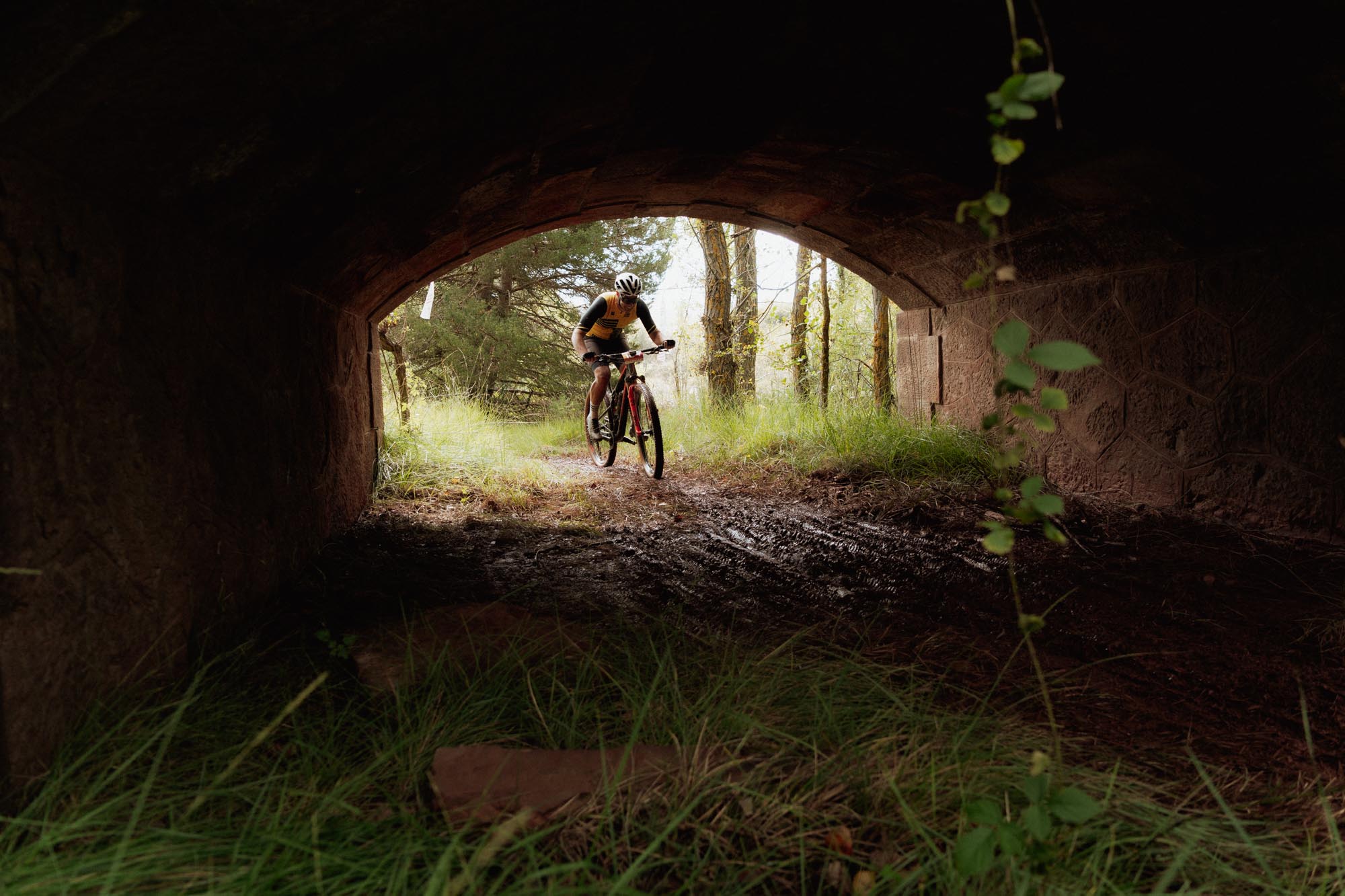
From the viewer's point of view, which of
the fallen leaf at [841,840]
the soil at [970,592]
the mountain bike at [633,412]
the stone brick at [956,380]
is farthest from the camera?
the mountain bike at [633,412]

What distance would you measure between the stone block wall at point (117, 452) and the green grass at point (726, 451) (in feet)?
7.66

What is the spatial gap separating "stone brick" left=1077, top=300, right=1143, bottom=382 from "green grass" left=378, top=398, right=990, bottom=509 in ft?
2.98

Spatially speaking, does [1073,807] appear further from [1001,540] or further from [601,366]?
[601,366]

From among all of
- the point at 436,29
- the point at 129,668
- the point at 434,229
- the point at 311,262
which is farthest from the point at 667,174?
the point at 129,668

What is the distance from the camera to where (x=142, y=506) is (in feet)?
5.45

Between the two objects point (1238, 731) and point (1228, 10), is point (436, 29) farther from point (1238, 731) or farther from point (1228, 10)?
point (1238, 731)

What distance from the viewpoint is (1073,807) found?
0.99 meters

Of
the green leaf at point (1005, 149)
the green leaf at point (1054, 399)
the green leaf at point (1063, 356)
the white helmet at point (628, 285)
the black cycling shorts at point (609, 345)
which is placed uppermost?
the white helmet at point (628, 285)

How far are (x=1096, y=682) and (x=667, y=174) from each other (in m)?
2.86

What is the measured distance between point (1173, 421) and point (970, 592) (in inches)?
65.2

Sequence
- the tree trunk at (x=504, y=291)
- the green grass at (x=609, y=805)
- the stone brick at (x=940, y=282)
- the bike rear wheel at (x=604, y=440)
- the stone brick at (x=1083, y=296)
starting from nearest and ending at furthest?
1. the green grass at (x=609, y=805)
2. the stone brick at (x=1083, y=296)
3. the stone brick at (x=940, y=282)
4. the bike rear wheel at (x=604, y=440)
5. the tree trunk at (x=504, y=291)

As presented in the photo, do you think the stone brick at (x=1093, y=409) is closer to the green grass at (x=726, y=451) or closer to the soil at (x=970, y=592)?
the soil at (x=970, y=592)

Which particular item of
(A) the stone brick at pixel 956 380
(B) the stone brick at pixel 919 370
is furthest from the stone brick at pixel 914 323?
(A) the stone brick at pixel 956 380

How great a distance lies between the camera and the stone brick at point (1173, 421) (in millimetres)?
3365
